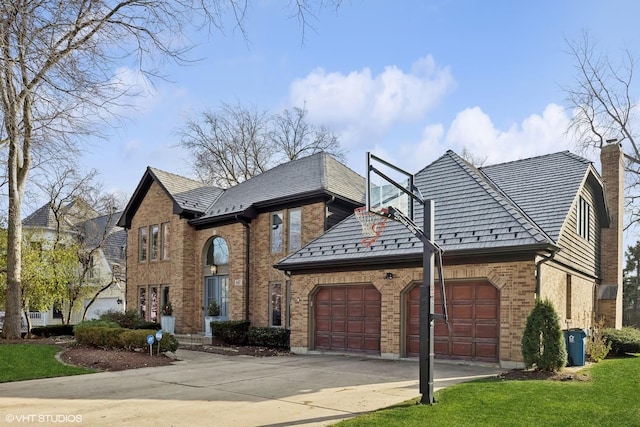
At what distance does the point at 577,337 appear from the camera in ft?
46.1

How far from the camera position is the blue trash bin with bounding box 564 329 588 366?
14.0 meters

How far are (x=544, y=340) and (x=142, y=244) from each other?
21.1m

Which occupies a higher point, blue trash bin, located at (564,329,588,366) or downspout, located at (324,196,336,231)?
downspout, located at (324,196,336,231)

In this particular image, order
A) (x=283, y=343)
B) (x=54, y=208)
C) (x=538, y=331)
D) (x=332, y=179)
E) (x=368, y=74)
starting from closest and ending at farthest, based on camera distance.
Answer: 1. (x=368, y=74)
2. (x=538, y=331)
3. (x=283, y=343)
4. (x=332, y=179)
5. (x=54, y=208)

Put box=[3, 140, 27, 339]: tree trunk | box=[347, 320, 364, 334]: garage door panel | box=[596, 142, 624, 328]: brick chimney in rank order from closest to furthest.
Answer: box=[347, 320, 364, 334]: garage door panel < box=[3, 140, 27, 339]: tree trunk < box=[596, 142, 624, 328]: brick chimney

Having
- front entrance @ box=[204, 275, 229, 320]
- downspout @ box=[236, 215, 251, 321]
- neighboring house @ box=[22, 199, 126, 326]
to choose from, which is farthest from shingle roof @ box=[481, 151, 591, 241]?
neighboring house @ box=[22, 199, 126, 326]

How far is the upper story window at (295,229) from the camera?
21172 mm

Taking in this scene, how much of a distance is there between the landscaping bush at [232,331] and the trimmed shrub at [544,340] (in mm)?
11323

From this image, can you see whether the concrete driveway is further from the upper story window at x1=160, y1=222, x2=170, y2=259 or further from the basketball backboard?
the upper story window at x1=160, y1=222, x2=170, y2=259

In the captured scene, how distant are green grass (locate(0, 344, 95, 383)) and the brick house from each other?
713 cm

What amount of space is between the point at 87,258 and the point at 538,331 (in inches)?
1073

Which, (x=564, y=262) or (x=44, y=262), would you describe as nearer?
(x=564, y=262)

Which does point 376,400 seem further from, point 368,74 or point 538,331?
point 368,74

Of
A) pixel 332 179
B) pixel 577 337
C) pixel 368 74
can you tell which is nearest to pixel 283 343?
pixel 332 179
